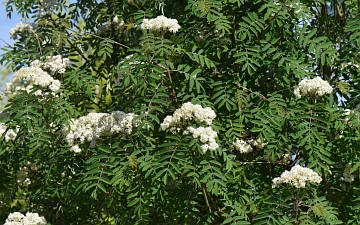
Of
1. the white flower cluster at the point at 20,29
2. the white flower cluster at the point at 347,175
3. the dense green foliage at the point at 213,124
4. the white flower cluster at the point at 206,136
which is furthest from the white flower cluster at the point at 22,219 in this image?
the white flower cluster at the point at 347,175

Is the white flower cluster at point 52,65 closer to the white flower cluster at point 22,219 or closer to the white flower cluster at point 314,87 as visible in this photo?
A: the white flower cluster at point 22,219

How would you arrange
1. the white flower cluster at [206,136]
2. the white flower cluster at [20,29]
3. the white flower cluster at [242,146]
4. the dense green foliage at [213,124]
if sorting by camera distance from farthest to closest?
1. the white flower cluster at [20,29]
2. the white flower cluster at [242,146]
3. the dense green foliage at [213,124]
4. the white flower cluster at [206,136]

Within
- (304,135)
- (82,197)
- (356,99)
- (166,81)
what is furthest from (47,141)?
(356,99)

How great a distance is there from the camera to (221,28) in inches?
223

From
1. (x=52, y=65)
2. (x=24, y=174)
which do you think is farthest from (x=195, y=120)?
(x=24, y=174)

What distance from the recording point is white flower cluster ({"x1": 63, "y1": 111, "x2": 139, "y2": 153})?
5.39 m

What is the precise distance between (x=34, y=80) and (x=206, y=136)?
5.95 ft

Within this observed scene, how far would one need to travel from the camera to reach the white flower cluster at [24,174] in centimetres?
730

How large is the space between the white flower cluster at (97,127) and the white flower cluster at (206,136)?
26.7 inches

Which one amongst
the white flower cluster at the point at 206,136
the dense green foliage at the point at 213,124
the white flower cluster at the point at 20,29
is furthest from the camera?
the white flower cluster at the point at 20,29

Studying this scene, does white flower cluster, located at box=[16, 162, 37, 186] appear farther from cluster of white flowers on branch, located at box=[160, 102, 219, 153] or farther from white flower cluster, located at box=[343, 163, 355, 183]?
white flower cluster, located at box=[343, 163, 355, 183]

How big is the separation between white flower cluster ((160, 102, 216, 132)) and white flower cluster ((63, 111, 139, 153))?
0.44 meters

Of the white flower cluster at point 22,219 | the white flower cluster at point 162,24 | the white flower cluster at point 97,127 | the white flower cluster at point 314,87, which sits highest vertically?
the white flower cluster at point 162,24

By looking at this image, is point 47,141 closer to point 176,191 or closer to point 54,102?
point 54,102
